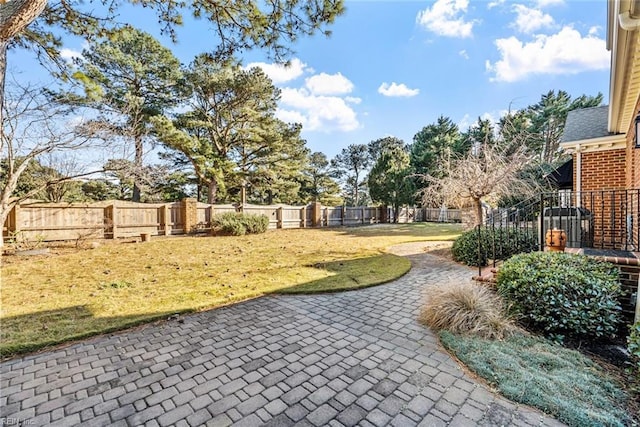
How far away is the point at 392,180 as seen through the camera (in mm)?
22234

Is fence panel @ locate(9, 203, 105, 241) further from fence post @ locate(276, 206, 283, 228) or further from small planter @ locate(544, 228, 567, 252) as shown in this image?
small planter @ locate(544, 228, 567, 252)

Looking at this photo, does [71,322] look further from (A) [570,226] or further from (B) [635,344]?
(A) [570,226]

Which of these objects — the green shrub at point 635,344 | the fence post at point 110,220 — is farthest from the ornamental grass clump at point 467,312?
the fence post at point 110,220

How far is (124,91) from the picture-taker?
46.2 feet

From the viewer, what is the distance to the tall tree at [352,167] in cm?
3366

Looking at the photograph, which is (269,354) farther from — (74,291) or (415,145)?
(415,145)

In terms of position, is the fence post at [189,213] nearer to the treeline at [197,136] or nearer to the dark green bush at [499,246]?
the treeline at [197,136]

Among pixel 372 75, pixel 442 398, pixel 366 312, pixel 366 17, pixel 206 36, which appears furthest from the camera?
pixel 372 75

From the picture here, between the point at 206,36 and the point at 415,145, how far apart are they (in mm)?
27714

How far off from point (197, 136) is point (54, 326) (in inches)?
611

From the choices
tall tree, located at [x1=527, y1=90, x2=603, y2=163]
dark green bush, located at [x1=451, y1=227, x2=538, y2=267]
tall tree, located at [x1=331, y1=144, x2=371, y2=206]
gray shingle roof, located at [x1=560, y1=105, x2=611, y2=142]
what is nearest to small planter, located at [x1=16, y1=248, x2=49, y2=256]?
dark green bush, located at [x1=451, y1=227, x2=538, y2=267]

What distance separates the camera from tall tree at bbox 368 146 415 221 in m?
22.3

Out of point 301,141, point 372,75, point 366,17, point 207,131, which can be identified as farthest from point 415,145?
point 366,17

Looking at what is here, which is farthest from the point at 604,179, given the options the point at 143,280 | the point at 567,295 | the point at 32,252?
the point at 32,252
